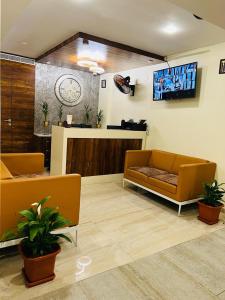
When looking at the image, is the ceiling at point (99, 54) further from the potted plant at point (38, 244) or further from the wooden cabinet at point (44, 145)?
the potted plant at point (38, 244)

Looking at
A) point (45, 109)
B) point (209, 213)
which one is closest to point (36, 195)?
point (209, 213)

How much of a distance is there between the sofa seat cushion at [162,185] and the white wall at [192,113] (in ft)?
3.00

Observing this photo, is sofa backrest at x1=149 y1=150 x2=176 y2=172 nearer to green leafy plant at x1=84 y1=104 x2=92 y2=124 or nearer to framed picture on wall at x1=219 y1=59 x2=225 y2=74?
framed picture on wall at x1=219 y1=59 x2=225 y2=74

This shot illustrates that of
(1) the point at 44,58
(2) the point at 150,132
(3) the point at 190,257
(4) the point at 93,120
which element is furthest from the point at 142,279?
(4) the point at 93,120

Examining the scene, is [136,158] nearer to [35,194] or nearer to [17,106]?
[35,194]

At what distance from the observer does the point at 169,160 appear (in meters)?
4.38

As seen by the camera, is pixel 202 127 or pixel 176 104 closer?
pixel 202 127

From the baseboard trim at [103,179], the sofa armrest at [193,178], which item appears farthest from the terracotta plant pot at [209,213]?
the baseboard trim at [103,179]

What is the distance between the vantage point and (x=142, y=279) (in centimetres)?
202

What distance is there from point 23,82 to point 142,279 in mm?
5207

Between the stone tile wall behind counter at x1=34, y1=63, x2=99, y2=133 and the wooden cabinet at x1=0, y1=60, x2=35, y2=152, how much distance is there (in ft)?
0.59

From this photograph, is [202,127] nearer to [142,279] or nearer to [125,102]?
[125,102]

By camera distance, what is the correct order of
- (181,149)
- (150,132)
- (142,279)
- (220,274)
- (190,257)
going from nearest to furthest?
(142,279), (220,274), (190,257), (181,149), (150,132)

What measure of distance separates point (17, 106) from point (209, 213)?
16.1 ft
